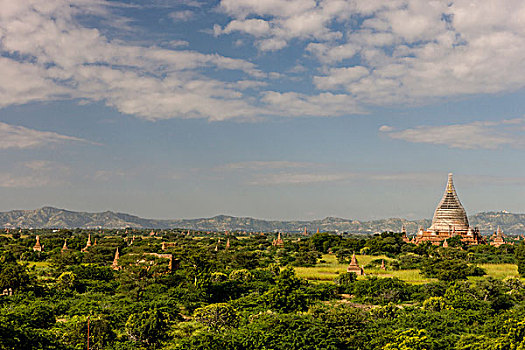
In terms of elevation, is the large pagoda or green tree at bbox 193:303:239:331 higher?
the large pagoda

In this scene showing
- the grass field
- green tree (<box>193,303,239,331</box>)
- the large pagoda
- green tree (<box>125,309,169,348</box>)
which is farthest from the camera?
the large pagoda

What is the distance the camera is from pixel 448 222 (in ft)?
420

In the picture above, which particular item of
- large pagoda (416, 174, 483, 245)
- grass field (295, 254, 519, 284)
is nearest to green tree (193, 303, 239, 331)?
grass field (295, 254, 519, 284)

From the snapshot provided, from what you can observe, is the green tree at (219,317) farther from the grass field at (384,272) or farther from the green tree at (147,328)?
the grass field at (384,272)

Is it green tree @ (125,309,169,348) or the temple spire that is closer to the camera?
green tree @ (125,309,169,348)

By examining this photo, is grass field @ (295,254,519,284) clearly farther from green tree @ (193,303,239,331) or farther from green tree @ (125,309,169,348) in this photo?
green tree @ (125,309,169,348)

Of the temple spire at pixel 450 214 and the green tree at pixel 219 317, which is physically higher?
the temple spire at pixel 450 214

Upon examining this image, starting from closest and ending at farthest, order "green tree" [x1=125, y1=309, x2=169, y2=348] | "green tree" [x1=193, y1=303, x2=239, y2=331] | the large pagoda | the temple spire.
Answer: "green tree" [x1=125, y1=309, x2=169, y2=348], "green tree" [x1=193, y1=303, x2=239, y2=331], the large pagoda, the temple spire

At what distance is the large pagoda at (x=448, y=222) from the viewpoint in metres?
124

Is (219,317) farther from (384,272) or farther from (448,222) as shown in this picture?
(448,222)

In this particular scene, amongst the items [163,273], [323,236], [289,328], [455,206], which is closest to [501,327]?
[289,328]

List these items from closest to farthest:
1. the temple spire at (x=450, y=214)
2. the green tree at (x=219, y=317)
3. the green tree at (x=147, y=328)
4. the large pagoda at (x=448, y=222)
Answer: the green tree at (x=147, y=328) → the green tree at (x=219, y=317) → the large pagoda at (x=448, y=222) → the temple spire at (x=450, y=214)

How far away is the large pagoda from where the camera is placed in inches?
4884

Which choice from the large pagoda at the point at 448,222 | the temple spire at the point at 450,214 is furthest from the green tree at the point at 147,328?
the temple spire at the point at 450,214
